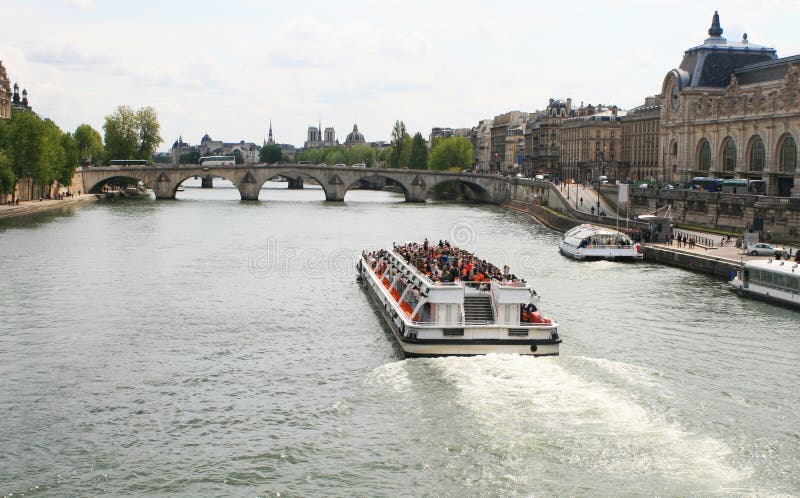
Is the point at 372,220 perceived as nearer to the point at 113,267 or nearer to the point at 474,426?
the point at 113,267

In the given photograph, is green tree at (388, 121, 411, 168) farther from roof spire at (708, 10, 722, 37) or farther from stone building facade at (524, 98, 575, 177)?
roof spire at (708, 10, 722, 37)

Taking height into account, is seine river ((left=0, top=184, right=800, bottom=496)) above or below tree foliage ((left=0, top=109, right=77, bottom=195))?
below

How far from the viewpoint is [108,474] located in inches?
710

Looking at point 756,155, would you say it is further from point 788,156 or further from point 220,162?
point 220,162

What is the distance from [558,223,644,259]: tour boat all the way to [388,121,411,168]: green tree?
102056 millimetres

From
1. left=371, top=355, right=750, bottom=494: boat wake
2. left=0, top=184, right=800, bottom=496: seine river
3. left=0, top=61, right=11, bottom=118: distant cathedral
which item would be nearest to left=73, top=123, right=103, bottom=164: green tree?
left=0, top=61, right=11, bottom=118: distant cathedral

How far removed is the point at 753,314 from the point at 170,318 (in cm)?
1932

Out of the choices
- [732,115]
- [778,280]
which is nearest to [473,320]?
[778,280]

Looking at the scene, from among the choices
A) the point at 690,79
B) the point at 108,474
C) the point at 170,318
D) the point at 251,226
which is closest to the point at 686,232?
the point at 690,79

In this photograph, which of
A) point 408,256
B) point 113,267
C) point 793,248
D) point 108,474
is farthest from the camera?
point 793,248

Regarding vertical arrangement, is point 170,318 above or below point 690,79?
below

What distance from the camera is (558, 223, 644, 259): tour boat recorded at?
164ft

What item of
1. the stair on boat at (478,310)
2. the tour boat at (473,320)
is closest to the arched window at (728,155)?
the tour boat at (473,320)

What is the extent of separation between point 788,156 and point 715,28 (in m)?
19.6
